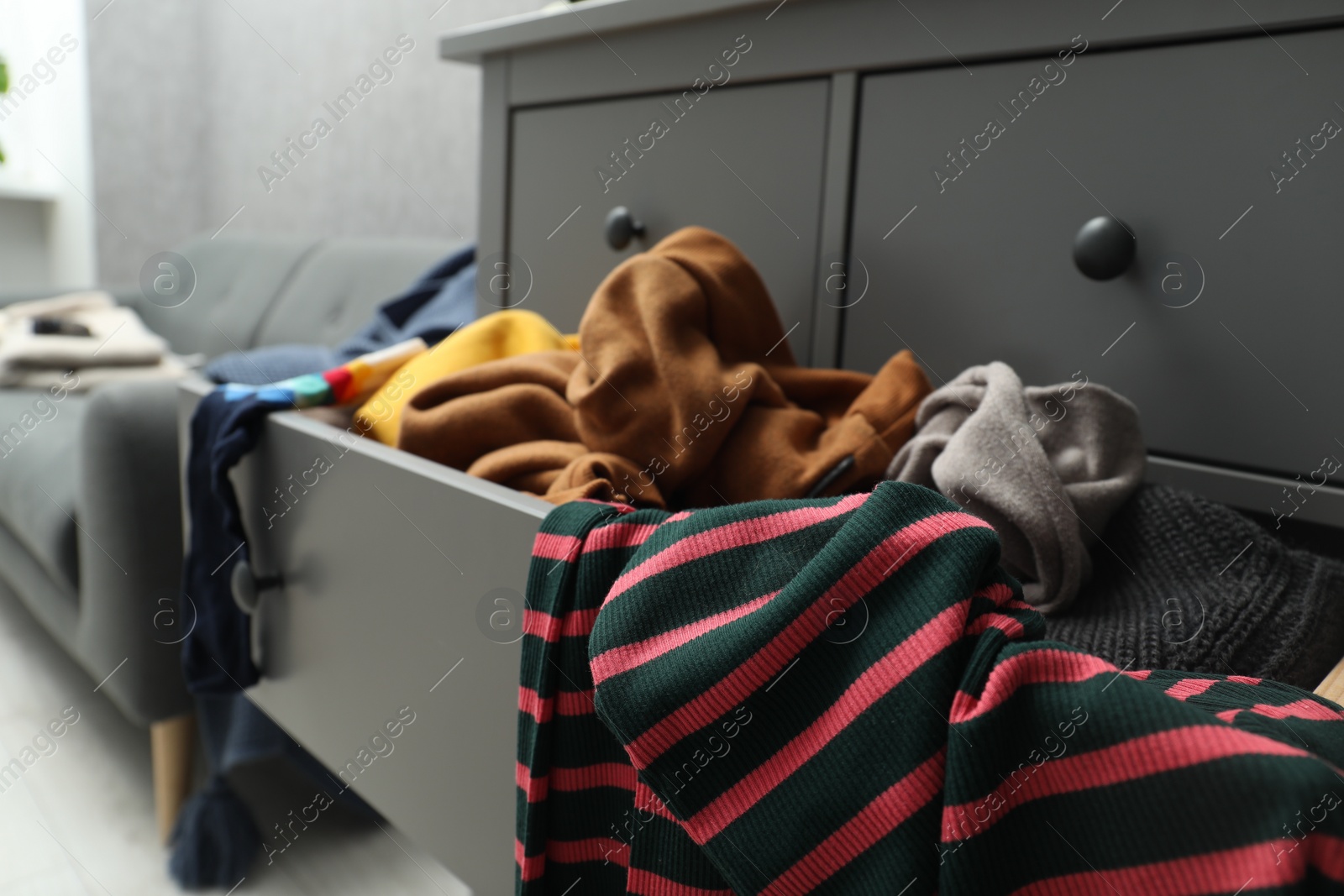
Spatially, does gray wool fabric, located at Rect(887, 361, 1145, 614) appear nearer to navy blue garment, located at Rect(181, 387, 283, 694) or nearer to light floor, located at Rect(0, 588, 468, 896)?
navy blue garment, located at Rect(181, 387, 283, 694)

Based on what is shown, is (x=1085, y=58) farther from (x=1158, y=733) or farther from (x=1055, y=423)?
(x=1158, y=733)

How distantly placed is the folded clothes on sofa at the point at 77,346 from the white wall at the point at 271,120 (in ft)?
1.73

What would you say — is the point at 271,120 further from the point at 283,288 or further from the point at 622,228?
the point at 622,228

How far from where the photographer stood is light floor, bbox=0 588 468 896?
0.88 metres

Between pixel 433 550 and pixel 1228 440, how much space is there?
404 mm

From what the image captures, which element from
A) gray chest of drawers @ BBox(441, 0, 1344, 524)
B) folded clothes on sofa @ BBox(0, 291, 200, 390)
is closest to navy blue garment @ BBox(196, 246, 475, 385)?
gray chest of drawers @ BBox(441, 0, 1344, 524)

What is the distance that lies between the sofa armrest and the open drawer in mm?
300

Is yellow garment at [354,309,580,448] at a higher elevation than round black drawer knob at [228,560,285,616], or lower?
higher

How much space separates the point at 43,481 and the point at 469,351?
29.7 inches

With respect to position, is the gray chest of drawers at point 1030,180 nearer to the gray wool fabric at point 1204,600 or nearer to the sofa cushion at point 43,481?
the gray wool fabric at point 1204,600

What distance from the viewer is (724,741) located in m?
0.27

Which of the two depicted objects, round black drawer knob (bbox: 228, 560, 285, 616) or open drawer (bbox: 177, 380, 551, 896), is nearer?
open drawer (bbox: 177, 380, 551, 896)

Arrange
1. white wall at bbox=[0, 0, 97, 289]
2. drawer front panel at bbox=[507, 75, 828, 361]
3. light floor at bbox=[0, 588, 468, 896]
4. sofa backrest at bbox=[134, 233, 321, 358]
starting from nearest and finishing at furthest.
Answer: drawer front panel at bbox=[507, 75, 828, 361] → light floor at bbox=[0, 588, 468, 896] → sofa backrest at bbox=[134, 233, 321, 358] → white wall at bbox=[0, 0, 97, 289]

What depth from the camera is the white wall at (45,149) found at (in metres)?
2.30
